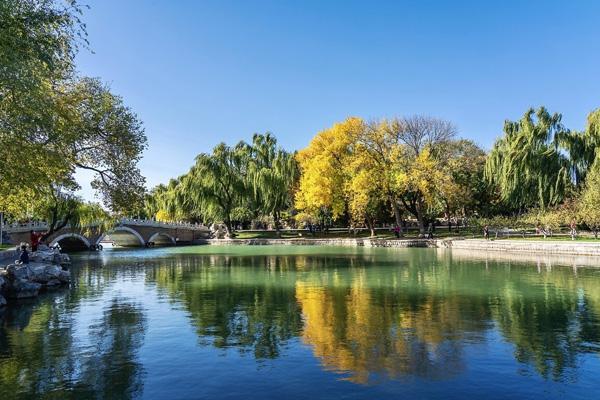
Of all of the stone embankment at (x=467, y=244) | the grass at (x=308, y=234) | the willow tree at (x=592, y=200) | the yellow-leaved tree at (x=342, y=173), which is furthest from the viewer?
the grass at (x=308, y=234)

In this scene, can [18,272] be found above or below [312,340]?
above

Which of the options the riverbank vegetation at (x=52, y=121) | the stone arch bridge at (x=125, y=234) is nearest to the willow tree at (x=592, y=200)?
the riverbank vegetation at (x=52, y=121)

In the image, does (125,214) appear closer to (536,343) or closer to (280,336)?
(280,336)

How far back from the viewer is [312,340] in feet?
45.1

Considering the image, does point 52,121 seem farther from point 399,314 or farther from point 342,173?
point 342,173

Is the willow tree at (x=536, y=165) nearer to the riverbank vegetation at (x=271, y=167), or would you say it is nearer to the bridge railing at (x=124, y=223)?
the riverbank vegetation at (x=271, y=167)

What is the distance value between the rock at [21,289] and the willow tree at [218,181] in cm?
4711

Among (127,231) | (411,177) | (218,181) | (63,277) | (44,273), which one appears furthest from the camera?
(218,181)

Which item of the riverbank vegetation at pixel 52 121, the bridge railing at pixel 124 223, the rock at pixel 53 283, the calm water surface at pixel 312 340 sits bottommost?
the calm water surface at pixel 312 340

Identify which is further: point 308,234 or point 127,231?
point 308,234

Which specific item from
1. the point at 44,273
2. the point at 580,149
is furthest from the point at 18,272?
the point at 580,149

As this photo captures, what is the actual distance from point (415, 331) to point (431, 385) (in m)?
4.54

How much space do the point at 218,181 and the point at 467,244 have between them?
36.0 metres

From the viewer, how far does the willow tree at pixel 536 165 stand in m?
48.7
